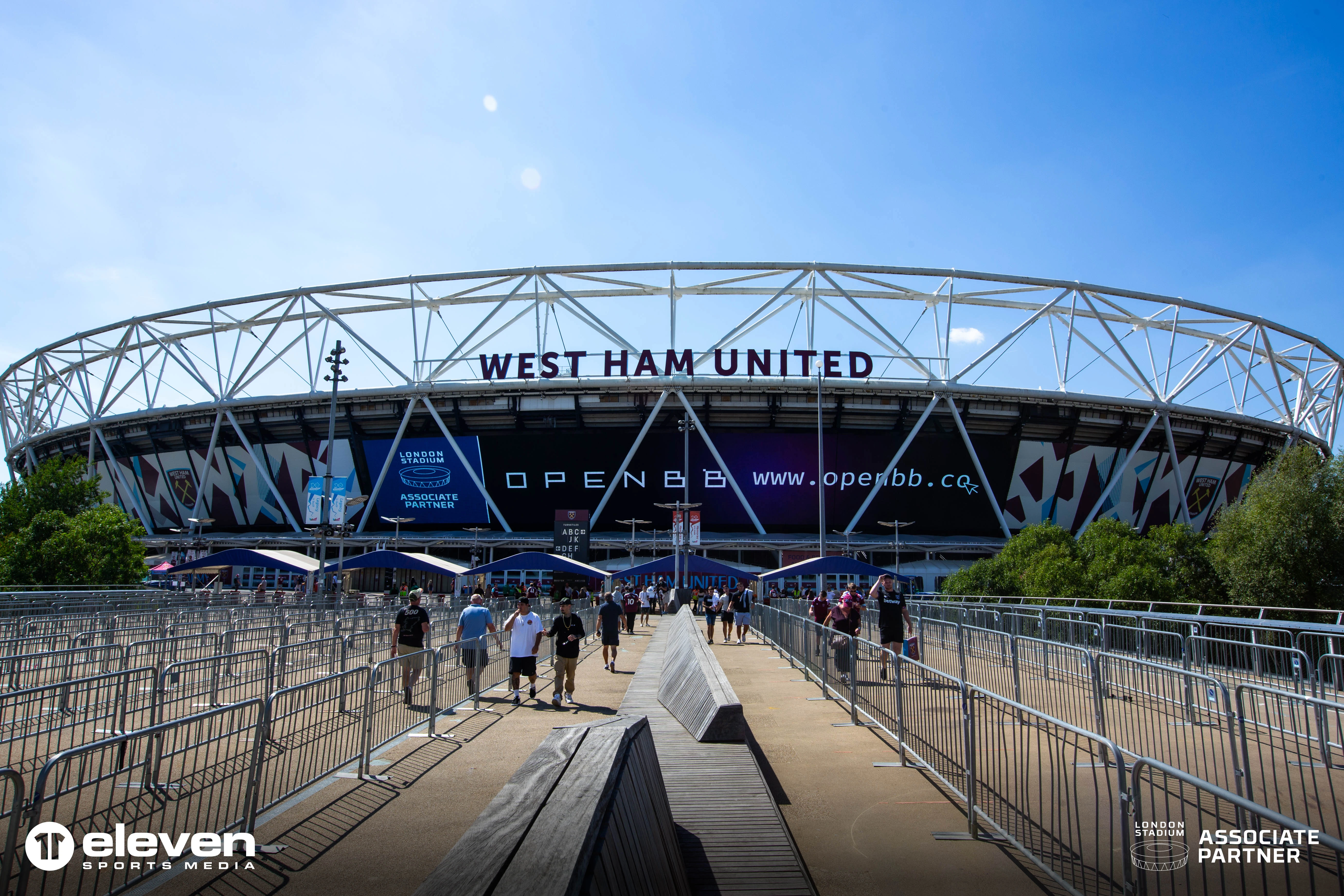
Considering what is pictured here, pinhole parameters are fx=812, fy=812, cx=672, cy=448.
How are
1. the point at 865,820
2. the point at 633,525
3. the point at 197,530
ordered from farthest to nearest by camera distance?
the point at 197,530 → the point at 633,525 → the point at 865,820

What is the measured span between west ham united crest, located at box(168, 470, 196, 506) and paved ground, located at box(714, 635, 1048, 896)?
186ft

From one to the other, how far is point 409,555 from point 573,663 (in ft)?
70.0

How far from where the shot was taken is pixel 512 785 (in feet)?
12.2

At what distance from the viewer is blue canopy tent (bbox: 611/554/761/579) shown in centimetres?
3788

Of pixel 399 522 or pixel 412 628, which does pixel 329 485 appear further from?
pixel 412 628

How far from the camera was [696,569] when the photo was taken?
3841 centimetres

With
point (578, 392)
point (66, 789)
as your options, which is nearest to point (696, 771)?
point (66, 789)

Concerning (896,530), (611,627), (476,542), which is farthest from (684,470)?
(611,627)

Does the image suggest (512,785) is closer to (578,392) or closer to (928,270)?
(578,392)

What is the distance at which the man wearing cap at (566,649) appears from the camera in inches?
492

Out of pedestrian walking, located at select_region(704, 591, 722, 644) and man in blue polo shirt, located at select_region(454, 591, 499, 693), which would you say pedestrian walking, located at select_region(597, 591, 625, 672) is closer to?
man in blue polo shirt, located at select_region(454, 591, 499, 693)

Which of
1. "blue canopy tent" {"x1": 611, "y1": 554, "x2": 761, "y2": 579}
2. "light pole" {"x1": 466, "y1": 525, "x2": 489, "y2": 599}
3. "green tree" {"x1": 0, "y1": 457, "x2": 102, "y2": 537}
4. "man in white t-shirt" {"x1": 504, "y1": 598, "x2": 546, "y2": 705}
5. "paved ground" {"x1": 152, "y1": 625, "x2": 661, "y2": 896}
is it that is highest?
"green tree" {"x1": 0, "y1": 457, "x2": 102, "y2": 537}

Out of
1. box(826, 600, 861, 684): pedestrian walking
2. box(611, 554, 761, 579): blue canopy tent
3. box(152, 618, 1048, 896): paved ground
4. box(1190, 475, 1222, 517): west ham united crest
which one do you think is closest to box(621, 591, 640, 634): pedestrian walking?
box(611, 554, 761, 579): blue canopy tent

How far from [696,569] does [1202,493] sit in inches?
1434
